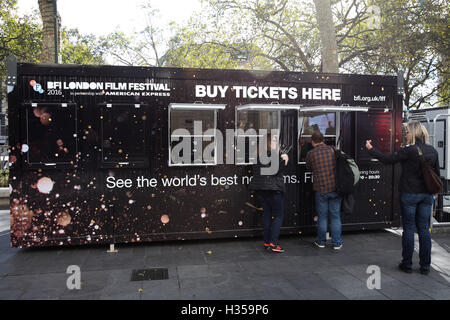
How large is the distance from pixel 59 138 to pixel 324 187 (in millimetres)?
4424

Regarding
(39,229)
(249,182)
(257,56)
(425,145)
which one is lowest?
(39,229)

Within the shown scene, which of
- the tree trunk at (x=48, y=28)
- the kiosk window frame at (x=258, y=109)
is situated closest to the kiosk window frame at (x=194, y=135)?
the kiosk window frame at (x=258, y=109)

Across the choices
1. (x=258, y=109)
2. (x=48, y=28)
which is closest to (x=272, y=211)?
(x=258, y=109)

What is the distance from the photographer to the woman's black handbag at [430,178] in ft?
15.9

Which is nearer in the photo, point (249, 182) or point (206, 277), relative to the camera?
point (206, 277)

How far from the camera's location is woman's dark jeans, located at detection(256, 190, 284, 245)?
237 inches

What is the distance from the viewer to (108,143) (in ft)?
20.1

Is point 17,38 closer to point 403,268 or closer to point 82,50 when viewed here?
point 82,50

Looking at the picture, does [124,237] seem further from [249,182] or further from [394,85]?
[394,85]

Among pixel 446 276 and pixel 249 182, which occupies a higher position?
pixel 249 182

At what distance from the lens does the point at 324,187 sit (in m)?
6.24
